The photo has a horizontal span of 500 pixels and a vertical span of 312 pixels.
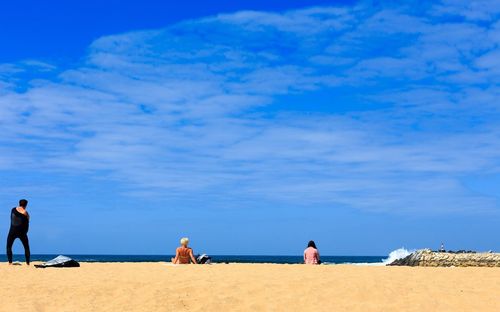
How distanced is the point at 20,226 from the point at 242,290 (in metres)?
8.46

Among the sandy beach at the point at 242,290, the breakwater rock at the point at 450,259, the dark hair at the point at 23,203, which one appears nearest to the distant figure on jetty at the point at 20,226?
the dark hair at the point at 23,203

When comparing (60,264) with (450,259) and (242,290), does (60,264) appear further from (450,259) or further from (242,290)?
(450,259)

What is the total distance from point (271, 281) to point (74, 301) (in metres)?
5.02

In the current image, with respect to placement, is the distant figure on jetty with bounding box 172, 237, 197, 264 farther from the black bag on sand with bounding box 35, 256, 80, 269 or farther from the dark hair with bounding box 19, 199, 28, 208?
the dark hair with bounding box 19, 199, 28, 208

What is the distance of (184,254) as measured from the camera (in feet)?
73.0

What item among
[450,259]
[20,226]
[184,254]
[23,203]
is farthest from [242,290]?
[450,259]

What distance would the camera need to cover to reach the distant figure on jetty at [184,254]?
2214 cm

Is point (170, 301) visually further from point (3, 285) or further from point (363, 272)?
point (363, 272)

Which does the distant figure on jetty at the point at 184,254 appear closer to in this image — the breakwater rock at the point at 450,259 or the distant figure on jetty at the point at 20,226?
the distant figure on jetty at the point at 20,226

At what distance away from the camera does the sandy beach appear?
46.7 feet

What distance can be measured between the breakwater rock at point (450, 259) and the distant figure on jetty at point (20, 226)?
1582 inches

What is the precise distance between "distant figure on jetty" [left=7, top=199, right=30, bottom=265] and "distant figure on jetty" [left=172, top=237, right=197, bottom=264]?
5.14m

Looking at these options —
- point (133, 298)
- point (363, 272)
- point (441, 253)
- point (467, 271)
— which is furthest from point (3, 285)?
point (441, 253)

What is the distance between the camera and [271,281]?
16.2 meters
